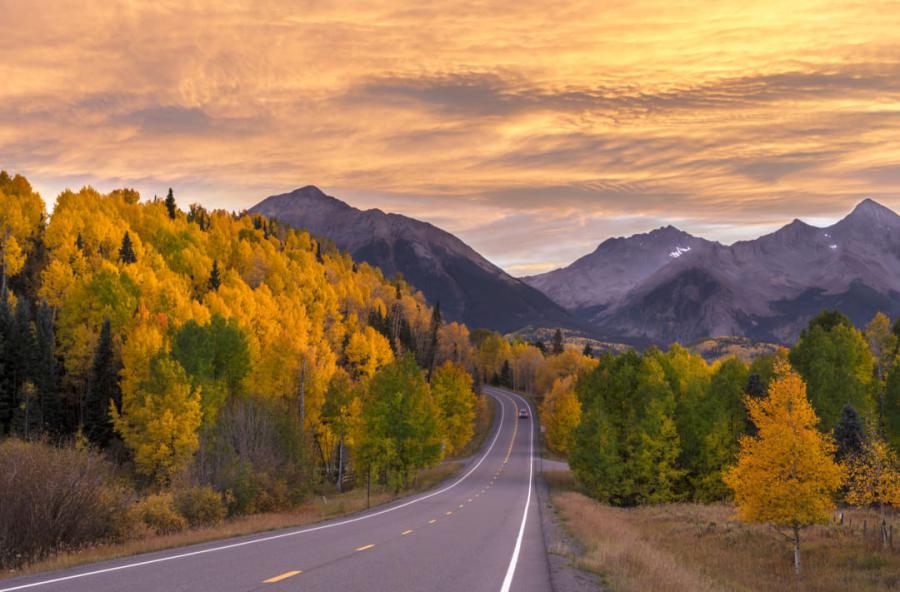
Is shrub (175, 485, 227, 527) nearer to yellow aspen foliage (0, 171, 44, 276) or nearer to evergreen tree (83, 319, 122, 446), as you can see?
evergreen tree (83, 319, 122, 446)

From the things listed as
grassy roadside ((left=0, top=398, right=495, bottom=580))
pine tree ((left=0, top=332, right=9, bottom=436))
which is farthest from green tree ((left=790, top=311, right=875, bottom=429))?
pine tree ((left=0, top=332, right=9, bottom=436))

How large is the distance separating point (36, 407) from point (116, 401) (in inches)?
289

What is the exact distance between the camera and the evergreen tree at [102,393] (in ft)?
235

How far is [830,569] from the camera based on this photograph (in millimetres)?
35250

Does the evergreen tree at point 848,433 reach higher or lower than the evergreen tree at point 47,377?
lower

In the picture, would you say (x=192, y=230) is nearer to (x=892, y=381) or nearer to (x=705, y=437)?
(x=705, y=437)

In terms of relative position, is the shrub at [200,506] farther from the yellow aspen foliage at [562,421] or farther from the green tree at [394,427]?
the yellow aspen foliage at [562,421]

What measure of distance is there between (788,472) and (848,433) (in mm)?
25724

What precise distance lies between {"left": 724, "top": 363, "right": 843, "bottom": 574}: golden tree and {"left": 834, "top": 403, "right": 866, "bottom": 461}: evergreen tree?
71.8 feet

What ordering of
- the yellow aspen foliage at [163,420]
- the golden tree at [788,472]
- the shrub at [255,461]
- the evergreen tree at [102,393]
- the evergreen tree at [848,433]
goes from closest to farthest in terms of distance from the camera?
the golden tree at [788,472]
the shrub at [255,461]
the evergreen tree at [848,433]
the yellow aspen foliage at [163,420]
the evergreen tree at [102,393]

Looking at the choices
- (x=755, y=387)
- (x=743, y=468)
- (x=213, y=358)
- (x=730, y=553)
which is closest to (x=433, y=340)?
(x=213, y=358)

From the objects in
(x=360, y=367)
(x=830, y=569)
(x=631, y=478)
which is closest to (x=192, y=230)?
(x=360, y=367)

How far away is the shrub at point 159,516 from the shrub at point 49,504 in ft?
10.7

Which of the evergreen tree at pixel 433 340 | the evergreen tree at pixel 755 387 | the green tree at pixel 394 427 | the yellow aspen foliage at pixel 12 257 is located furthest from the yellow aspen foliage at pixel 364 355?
the evergreen tree at pixel 433 340
